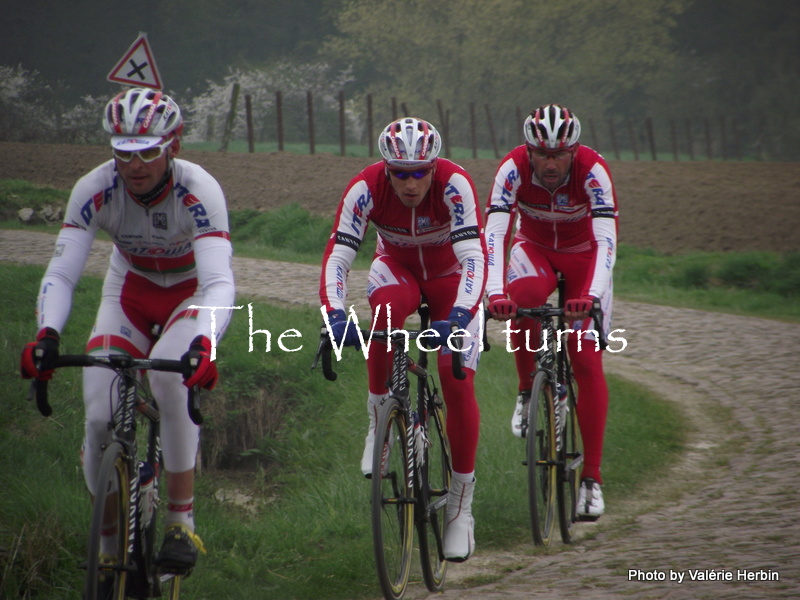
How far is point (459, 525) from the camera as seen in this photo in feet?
16.5

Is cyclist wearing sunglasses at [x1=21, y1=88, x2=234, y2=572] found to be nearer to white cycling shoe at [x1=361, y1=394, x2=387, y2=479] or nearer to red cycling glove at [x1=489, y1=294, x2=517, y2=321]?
white cycling shoe at [x1=361, y1=394, x2=387, y2=479]

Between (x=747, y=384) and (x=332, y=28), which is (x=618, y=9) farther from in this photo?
(x=747, y=384)

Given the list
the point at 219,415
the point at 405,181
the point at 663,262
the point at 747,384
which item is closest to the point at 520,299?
the point at 405,181

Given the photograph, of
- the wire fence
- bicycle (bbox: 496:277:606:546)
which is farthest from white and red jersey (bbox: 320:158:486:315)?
the wire fence

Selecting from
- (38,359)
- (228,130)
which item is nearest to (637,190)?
(228,130)

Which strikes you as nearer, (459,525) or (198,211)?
(198,211)

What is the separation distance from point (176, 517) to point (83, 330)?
585cm

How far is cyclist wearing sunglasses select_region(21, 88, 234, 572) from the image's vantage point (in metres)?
3.98

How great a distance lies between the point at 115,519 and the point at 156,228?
4.49 ft

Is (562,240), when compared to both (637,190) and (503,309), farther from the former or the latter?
(637,190)

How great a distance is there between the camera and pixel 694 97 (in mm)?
64250

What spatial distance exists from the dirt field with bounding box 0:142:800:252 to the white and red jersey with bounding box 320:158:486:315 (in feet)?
45.0

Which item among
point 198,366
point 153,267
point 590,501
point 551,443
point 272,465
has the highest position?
point 153,267

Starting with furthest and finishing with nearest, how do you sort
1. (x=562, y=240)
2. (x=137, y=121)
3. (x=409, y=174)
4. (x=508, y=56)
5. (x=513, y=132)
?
(x=508, y=56)
(x=513, y=132)
(x=562, y=240)
(x=409, y=174)
(x=137, y=121)
